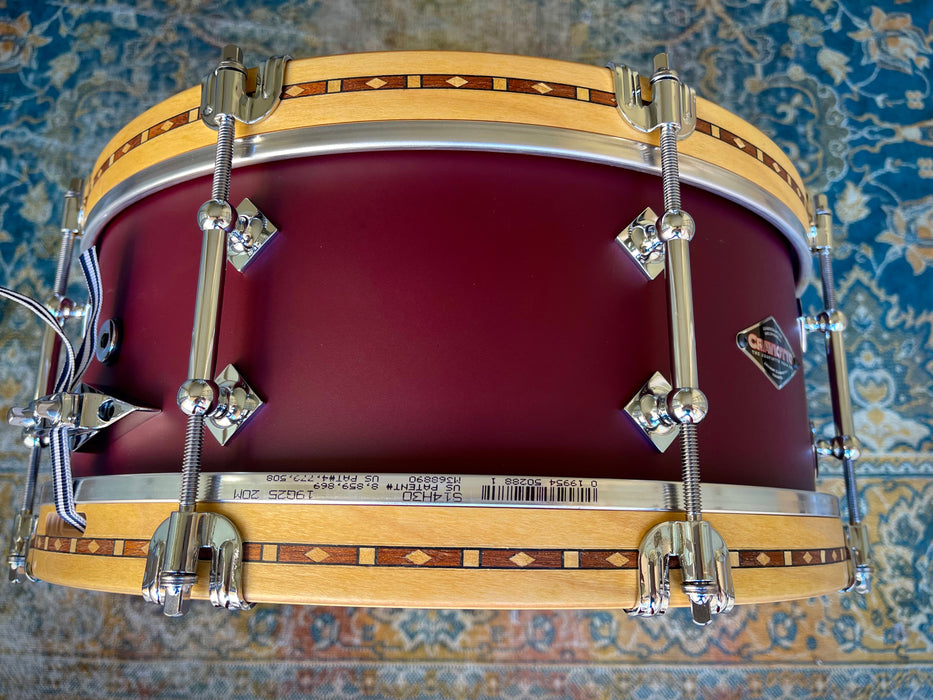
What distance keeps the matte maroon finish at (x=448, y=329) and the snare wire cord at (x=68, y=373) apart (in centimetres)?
4

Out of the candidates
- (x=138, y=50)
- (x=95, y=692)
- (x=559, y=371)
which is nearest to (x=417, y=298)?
(x=559, y=371)

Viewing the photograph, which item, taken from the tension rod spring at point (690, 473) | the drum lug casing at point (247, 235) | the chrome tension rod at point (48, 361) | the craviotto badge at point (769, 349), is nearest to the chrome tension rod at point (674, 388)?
the tension rod spring at point (690, 473)

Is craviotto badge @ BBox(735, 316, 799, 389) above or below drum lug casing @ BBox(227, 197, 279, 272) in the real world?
below

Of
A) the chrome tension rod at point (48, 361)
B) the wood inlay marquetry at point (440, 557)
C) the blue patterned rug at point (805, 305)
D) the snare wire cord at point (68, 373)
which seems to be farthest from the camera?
the blue patterned rug at point (805, 305)

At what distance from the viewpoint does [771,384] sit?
25.5 inches

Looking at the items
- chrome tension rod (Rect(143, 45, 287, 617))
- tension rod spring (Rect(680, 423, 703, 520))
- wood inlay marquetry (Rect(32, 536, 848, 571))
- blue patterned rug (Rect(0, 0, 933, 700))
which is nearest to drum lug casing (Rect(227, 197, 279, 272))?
chrome tension rod (Rect(143, 45, 287, 617))

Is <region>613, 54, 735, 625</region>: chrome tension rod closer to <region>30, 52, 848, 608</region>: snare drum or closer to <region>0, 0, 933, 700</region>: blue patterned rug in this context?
<region>30, 52, 848, 608</region>: snare drum

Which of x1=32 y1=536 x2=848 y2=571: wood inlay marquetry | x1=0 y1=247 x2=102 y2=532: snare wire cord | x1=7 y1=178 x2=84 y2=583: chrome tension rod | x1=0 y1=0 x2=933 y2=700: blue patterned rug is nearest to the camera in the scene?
x1=32 y1=536 x2=848 y2=571: wood inlay marquetry

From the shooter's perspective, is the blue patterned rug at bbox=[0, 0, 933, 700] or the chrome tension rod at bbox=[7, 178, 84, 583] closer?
the chrome tension rod at bbox=[7, 178, 84, 583]

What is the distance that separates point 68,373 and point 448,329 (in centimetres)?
36

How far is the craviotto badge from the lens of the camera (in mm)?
627

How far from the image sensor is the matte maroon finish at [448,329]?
1.70 feet

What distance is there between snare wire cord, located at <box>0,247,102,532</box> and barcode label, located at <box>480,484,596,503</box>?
359 mm

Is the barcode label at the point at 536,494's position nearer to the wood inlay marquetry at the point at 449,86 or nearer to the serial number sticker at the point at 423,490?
the serial number sticker at the point at 423,490
